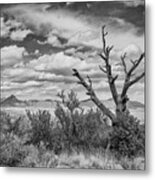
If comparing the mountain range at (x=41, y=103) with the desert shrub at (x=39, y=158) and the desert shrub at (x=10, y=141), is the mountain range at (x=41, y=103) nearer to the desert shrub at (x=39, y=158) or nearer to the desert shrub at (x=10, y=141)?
the desert shrub at (x=10, y=141)

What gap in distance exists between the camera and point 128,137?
2469mm

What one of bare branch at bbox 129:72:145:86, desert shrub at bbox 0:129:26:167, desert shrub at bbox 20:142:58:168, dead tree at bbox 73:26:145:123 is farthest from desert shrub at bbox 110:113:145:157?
desert shrub at bbox 0:129:26:167

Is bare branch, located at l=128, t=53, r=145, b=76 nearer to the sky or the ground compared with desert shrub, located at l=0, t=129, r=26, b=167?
nearer to the sky

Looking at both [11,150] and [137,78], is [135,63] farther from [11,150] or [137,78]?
[11,150]

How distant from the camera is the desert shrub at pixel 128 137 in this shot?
8.06 ft

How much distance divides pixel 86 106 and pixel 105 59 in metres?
0.25

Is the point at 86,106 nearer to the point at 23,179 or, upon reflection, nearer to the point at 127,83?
the point at 127,83

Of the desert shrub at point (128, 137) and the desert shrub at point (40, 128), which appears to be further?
the desert shrub at point (40, 128)

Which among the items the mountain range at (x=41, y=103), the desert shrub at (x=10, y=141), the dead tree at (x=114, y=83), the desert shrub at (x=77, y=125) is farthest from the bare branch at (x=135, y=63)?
the desert shrub at (x=10, y=141)

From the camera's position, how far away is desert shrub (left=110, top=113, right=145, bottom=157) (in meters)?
2.46

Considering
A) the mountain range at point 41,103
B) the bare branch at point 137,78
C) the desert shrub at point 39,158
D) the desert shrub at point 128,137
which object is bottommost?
the desert shrub at point 39,158

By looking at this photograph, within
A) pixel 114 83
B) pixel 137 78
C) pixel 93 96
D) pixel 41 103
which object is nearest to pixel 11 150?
pixel 41 103

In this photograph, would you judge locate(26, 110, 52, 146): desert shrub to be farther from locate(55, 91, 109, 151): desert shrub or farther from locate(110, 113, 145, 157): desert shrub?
locate(110, 113, 145, 157): desert shrub

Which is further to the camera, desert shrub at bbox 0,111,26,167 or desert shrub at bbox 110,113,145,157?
desert shrub at bbox 0,111,26,167
